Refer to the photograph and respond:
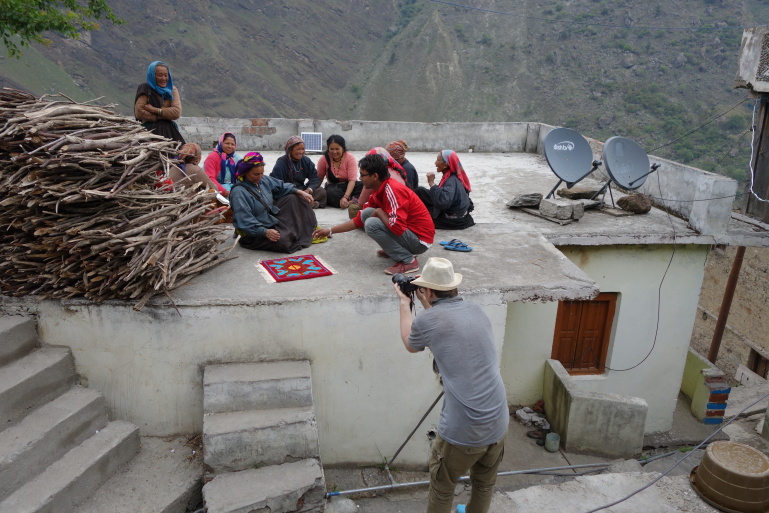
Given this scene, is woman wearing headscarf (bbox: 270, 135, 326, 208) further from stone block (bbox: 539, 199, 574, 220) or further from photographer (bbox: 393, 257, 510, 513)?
photographer (bbox: 393, 257, 510, 513)

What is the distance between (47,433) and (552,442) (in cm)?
533

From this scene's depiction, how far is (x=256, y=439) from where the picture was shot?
4.27 metres

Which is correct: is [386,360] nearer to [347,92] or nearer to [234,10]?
[347,92]

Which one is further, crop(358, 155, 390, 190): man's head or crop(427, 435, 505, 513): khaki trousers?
crop(358, 155, 390, 190): man's head

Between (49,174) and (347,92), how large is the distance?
167 ft

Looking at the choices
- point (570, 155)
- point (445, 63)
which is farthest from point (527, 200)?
point (445, 63)

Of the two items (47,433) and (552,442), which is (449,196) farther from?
(47,433)

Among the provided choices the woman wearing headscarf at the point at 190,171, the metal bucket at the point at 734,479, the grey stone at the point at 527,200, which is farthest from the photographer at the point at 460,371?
the grey stone at the point at 527,200

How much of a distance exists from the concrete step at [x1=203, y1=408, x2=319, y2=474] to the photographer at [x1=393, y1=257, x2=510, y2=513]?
4.09ft

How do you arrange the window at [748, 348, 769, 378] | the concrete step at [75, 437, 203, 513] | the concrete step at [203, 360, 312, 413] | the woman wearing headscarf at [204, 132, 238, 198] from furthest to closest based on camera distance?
the window at [748, 348, 769, 378], the woman wearing headscarf at [204, 132, 238, 198], the concrete step at [203, 360, 312, 413], the concrete step at [75, 437, 203, 513]

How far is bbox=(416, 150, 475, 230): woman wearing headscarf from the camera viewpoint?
668 centimetres

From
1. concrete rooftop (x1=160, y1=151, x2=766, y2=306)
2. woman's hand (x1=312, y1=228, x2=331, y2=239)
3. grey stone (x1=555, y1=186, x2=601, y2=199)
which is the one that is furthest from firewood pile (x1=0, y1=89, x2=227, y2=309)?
grey stone (x1=555, y1=186, x2=601, y2=199)

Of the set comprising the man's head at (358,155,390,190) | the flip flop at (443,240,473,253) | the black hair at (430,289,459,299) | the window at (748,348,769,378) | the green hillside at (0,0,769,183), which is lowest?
the window at (748,348,769,378)

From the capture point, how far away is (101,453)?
4.22 metres
